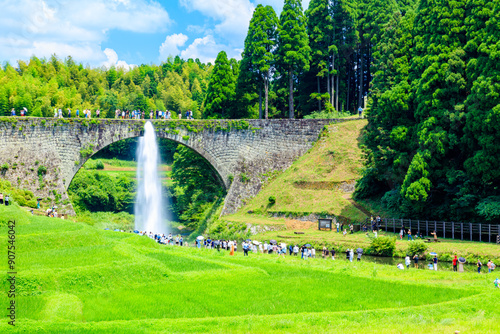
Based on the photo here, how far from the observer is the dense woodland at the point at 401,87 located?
3394cm

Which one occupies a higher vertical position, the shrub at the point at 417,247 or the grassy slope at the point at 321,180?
the grassy slope at the point at 321,180

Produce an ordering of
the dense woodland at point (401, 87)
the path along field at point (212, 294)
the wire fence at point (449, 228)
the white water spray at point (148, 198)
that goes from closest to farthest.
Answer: the path along field at point (212, 294)
the wire fence at point (449, 228)
the dense woodland at point (401, 87)
the white water spray at point (148, 198)

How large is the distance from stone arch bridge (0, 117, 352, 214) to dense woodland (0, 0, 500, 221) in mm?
8014

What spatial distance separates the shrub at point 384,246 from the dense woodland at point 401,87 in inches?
157

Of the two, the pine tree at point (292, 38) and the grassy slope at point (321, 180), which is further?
the pine tree at point (292, 38)

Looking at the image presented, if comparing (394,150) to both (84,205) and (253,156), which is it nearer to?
(253,156)

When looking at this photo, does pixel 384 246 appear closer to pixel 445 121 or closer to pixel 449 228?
pixel 449 228

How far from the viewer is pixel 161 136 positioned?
151ft

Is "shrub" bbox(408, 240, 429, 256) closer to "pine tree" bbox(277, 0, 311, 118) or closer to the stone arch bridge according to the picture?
the stone arch bridge

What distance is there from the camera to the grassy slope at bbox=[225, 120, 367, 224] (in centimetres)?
4331

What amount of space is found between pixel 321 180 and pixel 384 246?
45.3ft

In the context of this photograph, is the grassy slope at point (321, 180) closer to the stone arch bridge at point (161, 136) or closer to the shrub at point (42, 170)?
the stone arch bridge at point (161, 136)

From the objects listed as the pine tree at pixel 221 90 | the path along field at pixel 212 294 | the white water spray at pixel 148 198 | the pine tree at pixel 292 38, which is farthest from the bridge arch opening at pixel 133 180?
the path along field at pixel 212 294

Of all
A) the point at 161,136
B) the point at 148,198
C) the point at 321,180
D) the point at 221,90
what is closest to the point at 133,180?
the point at 221,90
